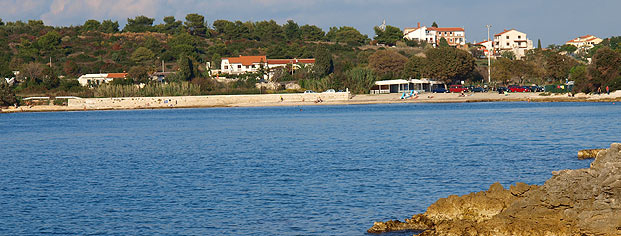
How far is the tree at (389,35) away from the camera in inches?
5684

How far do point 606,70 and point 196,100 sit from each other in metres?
46.0

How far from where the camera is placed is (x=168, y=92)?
89.1 meters

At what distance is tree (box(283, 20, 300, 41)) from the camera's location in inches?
5802

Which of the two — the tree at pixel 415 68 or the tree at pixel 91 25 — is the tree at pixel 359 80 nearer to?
the tree at pixel 415 68

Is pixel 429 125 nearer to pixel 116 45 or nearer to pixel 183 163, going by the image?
pixel 183 163

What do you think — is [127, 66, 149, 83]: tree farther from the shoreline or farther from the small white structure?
the small white structure

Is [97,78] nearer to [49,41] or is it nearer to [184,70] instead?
[184,70]

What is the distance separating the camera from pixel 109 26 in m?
152

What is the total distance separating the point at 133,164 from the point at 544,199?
799 inches

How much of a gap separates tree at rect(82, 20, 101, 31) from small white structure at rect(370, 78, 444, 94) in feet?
262

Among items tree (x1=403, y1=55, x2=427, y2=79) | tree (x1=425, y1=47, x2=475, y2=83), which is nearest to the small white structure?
tree (x1=403, y1=55, x2=427, y2=79)

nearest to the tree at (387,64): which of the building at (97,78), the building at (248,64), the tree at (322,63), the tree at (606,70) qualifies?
the tree at (322,63)

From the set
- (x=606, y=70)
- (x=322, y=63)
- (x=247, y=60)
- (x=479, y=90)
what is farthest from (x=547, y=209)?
(x=247, y=60)

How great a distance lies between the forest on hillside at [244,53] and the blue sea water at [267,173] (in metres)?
40.0
